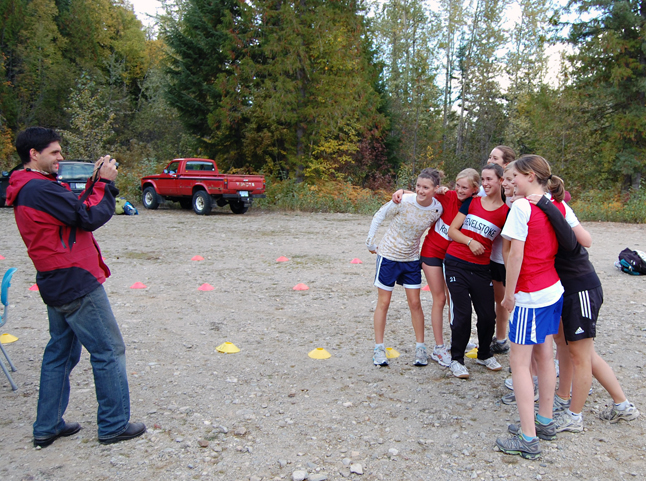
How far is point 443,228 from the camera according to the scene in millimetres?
4273

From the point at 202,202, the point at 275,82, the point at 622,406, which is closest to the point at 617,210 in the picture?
the point at 275,82

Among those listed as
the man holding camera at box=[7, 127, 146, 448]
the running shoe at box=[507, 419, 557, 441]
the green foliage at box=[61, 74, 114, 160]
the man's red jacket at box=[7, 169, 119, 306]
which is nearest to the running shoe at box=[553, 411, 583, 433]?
the running shoe at box=[507, 419, 557, 441]

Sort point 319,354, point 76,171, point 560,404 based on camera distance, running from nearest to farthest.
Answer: point 560,404
point 319,354
point 76,171

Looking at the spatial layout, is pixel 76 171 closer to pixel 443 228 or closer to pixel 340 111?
pixel 340 111

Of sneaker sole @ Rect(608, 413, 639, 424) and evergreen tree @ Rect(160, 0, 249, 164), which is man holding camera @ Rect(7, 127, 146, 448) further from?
evergreen tree @ Rect(160, 0, 249, 164)

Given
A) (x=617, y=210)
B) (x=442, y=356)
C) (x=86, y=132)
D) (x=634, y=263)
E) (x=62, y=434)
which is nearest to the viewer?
(x=62, y=434)

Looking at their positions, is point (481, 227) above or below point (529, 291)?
above

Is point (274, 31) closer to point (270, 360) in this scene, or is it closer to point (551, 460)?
point (270, 360)

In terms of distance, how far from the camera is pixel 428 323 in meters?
5.70

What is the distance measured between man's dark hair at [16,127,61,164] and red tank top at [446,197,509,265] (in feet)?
9.55

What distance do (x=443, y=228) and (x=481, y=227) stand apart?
0.42 meters

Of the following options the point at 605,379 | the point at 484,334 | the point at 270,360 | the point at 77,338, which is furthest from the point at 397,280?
the point at 77,338

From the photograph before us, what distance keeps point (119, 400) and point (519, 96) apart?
124ft

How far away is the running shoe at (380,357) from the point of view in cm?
439
